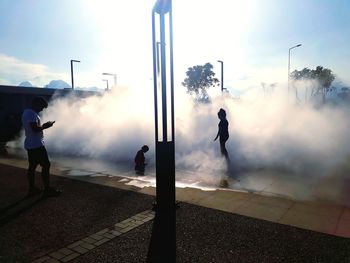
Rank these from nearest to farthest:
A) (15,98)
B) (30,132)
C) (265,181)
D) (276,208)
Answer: (276,208)
(30,132)
(265,181)
(15,98)

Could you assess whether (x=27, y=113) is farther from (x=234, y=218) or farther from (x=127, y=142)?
(x=127, y=142)

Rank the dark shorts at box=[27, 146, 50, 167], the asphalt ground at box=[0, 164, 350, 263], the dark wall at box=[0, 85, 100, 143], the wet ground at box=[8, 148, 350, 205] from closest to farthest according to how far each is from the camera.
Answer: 1. the asphalt ground at box=[0, 164, 350, 263]
2. the dark shorts at box=[27, 146, 50, 167]
3. the wet ground at box=[8, 148, 350, 205]
4. the dark wall at box=[0, 85, 100, 143]

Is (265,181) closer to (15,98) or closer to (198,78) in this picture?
(15,98)

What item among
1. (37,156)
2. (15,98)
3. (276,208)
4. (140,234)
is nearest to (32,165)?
(37,156)

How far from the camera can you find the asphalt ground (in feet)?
12.2

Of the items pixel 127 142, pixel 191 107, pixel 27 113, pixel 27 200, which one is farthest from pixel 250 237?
pixel 191 107

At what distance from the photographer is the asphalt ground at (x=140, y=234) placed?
3.71 m

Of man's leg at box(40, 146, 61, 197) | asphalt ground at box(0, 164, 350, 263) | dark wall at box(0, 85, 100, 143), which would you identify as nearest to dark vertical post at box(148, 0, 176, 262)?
asphalt ground at box(0, 164, 350, 263)

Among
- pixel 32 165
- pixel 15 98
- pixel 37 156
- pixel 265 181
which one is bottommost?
pixel 265 181

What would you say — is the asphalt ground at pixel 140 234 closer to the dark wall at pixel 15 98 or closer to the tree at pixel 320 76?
the dark wall at pixel 15 98

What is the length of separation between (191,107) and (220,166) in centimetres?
768

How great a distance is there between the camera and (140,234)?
4281 mm

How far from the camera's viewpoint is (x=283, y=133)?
43.0 ft

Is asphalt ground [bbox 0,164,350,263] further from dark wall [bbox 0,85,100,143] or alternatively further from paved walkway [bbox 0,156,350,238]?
dark wall [bbox 0,85,100,143]
